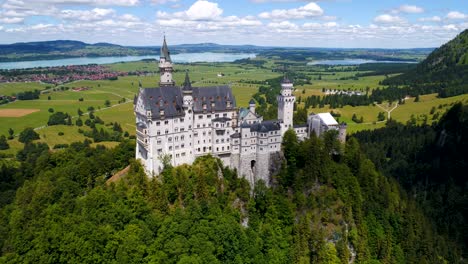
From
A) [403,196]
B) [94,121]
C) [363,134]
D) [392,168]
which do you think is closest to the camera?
[403,196]

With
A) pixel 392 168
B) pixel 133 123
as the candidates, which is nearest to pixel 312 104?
pixel 392 168

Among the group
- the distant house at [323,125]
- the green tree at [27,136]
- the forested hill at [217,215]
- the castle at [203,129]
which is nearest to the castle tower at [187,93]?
the castle at [203,129]

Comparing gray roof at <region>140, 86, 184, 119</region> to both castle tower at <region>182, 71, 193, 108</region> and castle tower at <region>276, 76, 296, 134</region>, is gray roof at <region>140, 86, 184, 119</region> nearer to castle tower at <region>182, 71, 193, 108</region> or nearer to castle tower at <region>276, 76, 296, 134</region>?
castle tower at <region>182, 71, 193, 108</region>

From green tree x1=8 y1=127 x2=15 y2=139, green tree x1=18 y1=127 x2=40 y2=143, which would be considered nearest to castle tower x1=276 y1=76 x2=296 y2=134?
green tree x1=18 y1=127 x2=40 y2=143

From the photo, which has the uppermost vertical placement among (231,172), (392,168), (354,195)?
(231,172)

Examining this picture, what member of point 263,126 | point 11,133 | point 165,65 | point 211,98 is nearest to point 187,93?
point 211,98

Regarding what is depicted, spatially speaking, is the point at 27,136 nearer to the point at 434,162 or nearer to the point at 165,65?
the point at 165,65

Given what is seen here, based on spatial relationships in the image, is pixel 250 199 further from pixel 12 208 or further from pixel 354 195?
pixel 12 208
